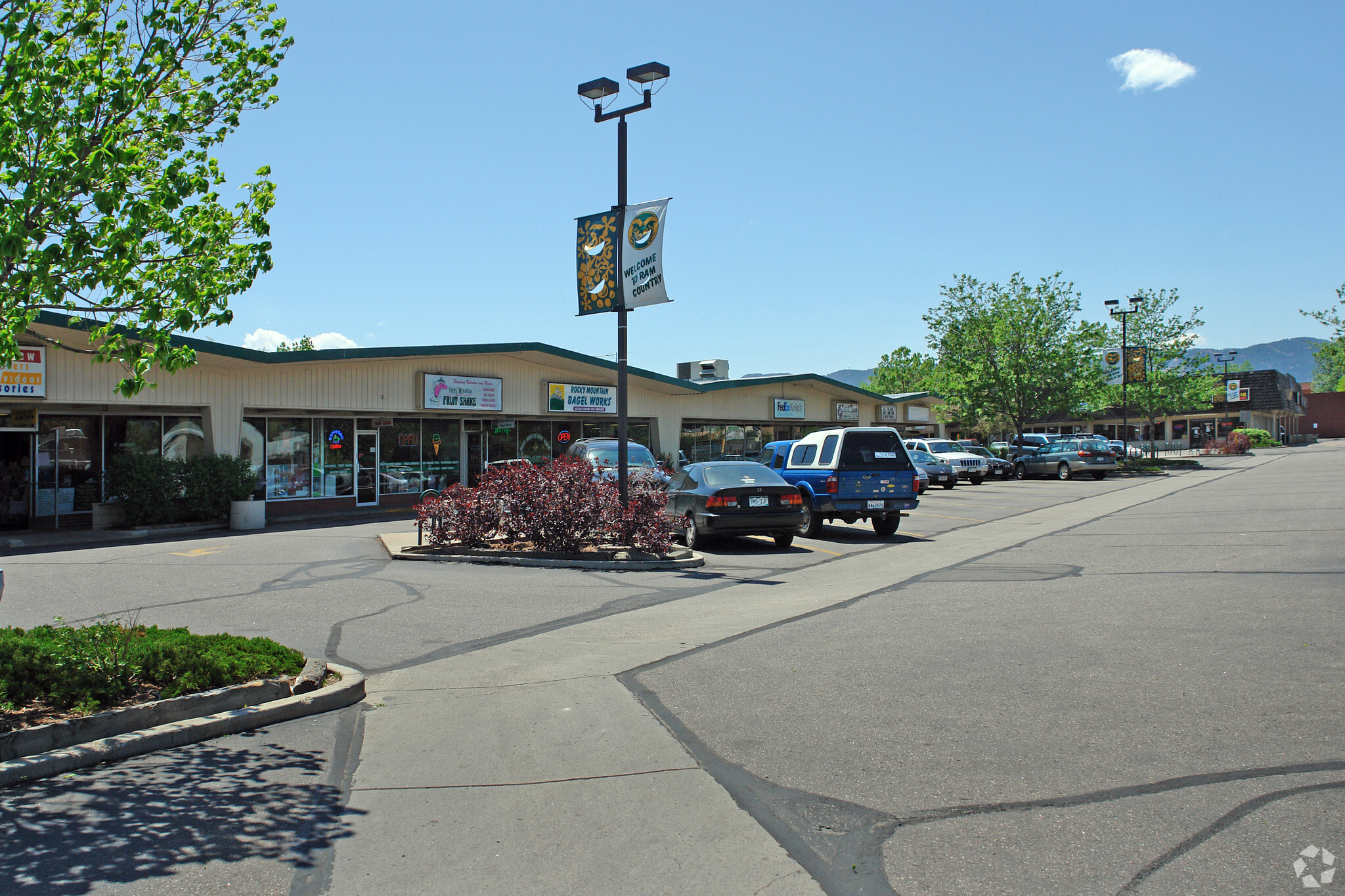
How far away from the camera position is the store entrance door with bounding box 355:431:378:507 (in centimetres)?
2406

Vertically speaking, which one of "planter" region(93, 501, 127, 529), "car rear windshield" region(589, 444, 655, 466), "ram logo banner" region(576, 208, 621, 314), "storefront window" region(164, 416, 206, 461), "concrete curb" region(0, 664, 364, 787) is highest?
"ram logo banner" region(576, 208, 621, 314)

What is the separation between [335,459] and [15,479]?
266 inches

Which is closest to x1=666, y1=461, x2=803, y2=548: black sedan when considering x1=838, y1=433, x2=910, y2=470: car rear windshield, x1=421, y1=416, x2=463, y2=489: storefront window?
x1=838, y1=433, x2=910, y2=470: car rear windshield

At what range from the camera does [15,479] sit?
18.9m

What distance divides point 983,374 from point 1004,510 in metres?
23.5

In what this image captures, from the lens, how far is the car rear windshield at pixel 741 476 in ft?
49.4

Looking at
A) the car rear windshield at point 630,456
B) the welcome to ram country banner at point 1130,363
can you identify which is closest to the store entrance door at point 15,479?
the car rear windshield at point 630,456

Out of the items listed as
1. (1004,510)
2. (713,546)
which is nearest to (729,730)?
(713,546)

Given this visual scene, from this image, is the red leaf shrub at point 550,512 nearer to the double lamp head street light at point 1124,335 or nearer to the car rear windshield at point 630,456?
the car rear windshield at point 630,456

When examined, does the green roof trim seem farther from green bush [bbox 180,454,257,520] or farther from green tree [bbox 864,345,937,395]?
green tree [bbox 864,345,937,395]

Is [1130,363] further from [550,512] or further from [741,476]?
[550,512]

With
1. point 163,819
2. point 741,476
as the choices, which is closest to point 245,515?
point 741,476

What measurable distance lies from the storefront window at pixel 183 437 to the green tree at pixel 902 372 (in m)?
95.0

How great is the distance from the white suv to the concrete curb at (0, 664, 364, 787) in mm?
30061
